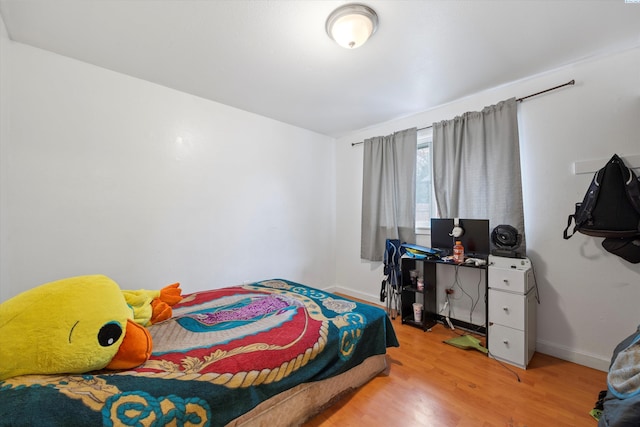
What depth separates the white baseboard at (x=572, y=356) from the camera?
205 cm

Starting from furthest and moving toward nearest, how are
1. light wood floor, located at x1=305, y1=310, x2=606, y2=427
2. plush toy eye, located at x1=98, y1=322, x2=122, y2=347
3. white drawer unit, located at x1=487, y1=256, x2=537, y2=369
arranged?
white drawer unit, located at x1=487, y1=256, x2=537, y2=369
light wood floor, located at x1=305, y1=310, x2=606, y2=427
plush toy eye, located at x1=98, y1=322, x2=122, y2=347

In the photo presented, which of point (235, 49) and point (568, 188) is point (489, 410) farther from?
point (235, 49)

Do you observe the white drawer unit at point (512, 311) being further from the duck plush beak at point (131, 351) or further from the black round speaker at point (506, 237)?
the duck plush beak at point (131, 351)

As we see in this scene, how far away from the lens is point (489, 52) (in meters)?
2.03

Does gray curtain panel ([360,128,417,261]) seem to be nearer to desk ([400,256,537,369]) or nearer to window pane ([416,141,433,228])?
window pane ([416,141,433,228])

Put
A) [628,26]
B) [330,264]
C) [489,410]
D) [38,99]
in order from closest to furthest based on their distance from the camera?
1. [489,410]
2. [628,26]
3. [38,99]
4. [330,264]

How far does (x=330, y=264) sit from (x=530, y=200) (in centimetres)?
277

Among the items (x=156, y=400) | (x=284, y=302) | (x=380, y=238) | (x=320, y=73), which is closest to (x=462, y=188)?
(x=380, y=238)

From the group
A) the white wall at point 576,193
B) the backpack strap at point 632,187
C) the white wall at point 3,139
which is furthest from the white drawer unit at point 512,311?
the white wall at point 3,139

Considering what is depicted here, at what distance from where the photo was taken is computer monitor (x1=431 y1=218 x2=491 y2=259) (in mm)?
2532

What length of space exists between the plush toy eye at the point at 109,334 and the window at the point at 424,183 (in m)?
3.08

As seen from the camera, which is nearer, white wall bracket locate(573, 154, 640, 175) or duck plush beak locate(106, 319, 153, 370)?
duck plush beak locate(106, 319, 153, 370)

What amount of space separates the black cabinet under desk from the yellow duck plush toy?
8.47 feet

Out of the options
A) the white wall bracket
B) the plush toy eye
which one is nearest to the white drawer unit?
the white wall bracket
